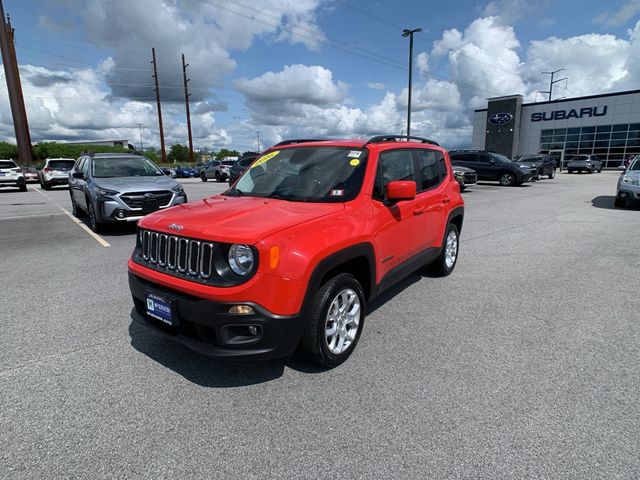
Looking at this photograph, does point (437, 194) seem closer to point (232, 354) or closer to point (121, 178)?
point (232, 354)

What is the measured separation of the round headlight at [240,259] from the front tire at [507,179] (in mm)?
21561

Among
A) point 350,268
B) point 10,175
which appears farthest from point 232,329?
point 10,175

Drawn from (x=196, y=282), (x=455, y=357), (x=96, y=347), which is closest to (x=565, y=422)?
(x=455, y=357)

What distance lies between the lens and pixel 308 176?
364 centimetres

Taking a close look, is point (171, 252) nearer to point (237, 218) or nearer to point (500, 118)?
point (237, 218)

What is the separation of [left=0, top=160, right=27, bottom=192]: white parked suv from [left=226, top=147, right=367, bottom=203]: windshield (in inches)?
820

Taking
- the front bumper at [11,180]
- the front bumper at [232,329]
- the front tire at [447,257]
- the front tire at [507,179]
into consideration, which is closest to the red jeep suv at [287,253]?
the front bumper at [232,329]

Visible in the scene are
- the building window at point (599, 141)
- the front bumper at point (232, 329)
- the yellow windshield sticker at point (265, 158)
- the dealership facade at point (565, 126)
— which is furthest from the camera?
the dealership facade at point (565, 126)

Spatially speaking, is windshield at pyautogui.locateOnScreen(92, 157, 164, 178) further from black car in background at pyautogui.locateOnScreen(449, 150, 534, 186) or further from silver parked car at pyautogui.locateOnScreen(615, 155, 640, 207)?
black car in background at pyautogui.locateOnScreen(449, 150, 534, 186)

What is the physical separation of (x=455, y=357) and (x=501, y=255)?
3.94 metres

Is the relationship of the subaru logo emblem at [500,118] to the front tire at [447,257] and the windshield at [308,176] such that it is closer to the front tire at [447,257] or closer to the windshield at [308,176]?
the front tire at [447,257]

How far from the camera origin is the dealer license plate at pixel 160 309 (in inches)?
108

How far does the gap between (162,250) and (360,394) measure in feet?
5.84

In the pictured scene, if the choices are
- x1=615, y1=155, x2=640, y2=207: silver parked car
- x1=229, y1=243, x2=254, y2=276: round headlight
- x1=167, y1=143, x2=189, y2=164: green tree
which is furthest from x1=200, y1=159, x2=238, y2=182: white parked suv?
x1=167, y1=143, x2=189, y2=164: green tree
